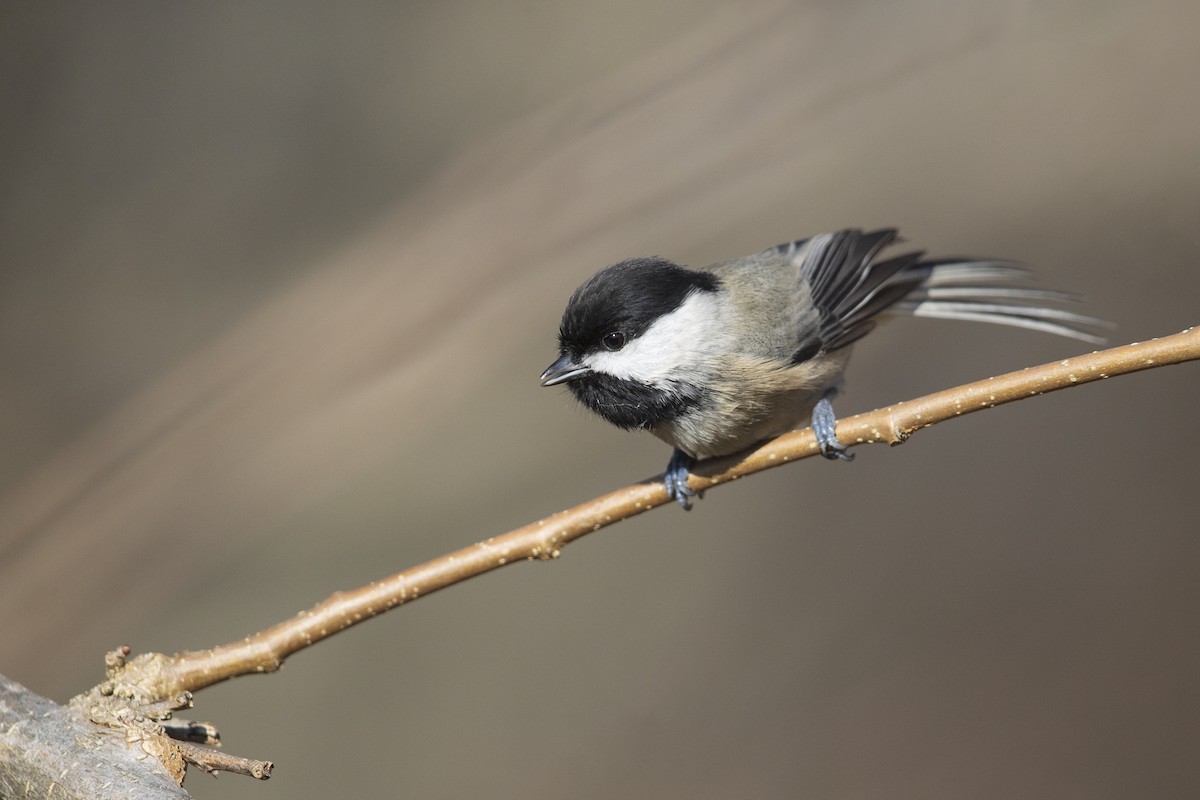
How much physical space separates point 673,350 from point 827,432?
396mm

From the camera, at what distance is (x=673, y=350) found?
2145 mm

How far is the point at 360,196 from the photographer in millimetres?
4707

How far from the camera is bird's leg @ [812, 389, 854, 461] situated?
206 cm

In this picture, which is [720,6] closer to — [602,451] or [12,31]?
[602,451]

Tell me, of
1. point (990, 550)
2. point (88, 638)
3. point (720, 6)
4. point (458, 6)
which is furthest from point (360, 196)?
point (990, 550)

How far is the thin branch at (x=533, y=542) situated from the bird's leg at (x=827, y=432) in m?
0.06

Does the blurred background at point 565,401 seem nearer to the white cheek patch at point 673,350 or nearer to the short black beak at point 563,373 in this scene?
the white cheek patch at point 673,350

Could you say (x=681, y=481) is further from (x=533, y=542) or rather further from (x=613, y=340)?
(x=533, y=542)

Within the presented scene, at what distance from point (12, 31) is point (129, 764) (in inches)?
156

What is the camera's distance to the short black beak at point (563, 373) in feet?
6.82

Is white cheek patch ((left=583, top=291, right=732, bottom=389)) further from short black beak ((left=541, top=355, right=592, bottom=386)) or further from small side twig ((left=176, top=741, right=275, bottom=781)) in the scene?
small side twig ((left=176, top=741, right=275, bottom=781))

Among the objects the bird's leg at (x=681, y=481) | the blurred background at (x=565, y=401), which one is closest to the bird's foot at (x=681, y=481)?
the bird's leg at (x=681, y=481)

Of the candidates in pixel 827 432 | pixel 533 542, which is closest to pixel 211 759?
pixel 533 542

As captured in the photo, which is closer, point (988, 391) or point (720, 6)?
point (988, 391)
